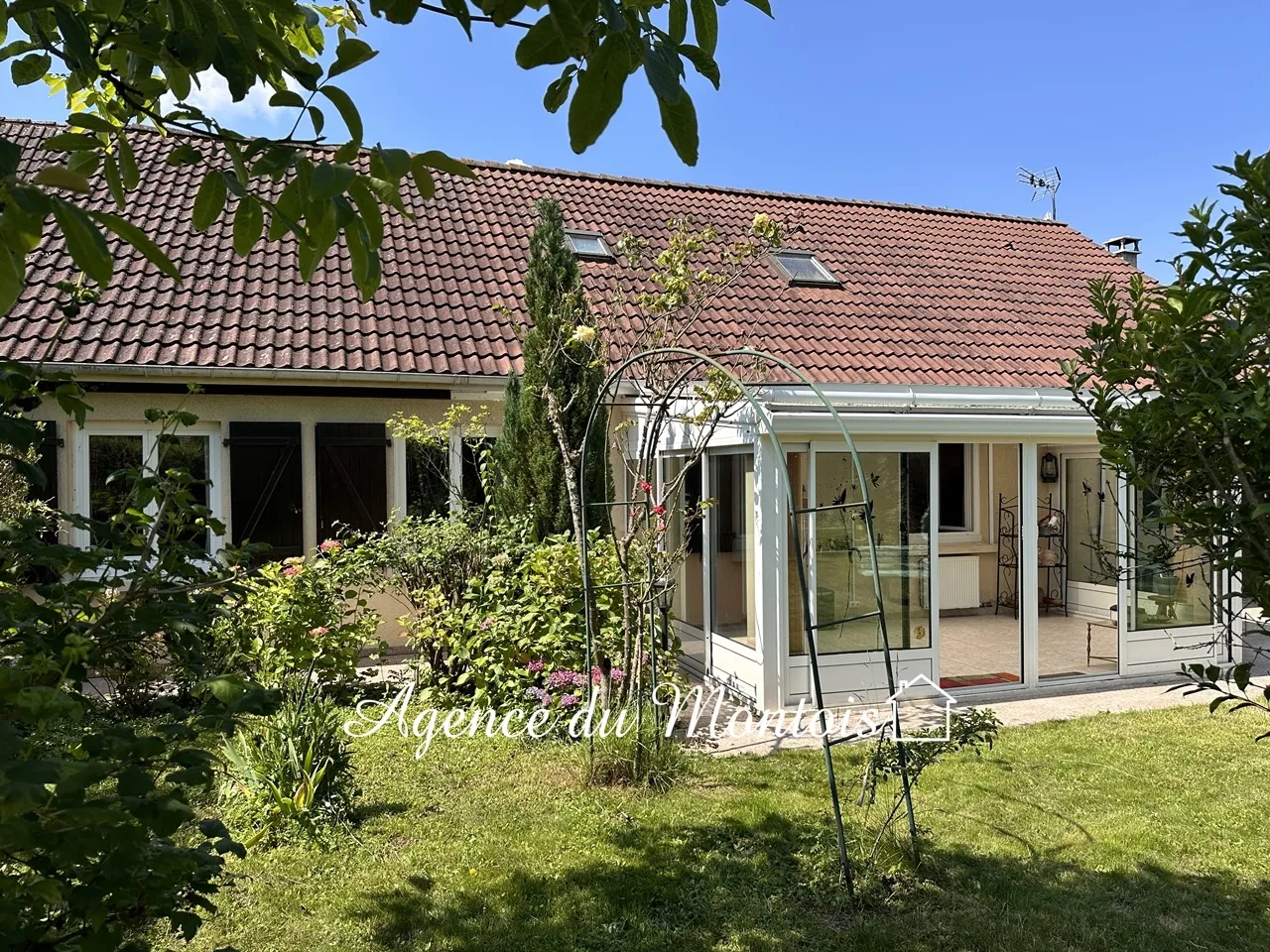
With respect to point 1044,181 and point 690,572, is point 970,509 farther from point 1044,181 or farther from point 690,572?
point 1044,181

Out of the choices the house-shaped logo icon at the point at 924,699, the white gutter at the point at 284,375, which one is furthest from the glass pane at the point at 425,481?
the house-shaped logo icon at the point at 924,699

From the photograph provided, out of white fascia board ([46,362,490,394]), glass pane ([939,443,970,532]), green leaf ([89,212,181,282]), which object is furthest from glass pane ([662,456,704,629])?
green leaf ([89,212,181,282])

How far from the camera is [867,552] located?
7789mm

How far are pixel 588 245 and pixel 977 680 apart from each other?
7.66 metres

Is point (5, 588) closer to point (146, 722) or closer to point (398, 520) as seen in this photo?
point (146, 722)

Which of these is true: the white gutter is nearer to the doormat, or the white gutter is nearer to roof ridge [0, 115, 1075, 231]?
roof ridge [0, 115, 1075, 231]

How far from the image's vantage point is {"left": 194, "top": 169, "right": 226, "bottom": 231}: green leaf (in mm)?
1756

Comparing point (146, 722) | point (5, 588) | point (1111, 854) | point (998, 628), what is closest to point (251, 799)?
point (146, 722)

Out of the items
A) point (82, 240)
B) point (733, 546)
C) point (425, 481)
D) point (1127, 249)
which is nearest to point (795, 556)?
point (733, 546)

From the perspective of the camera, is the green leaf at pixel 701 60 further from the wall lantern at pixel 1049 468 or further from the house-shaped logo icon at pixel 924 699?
the wall lantern at pixel 1049 468

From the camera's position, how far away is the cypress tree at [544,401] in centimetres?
805

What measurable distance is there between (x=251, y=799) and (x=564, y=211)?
33.1 ft

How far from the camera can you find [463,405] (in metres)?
9.59

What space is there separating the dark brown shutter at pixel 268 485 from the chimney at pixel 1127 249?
1499cm
